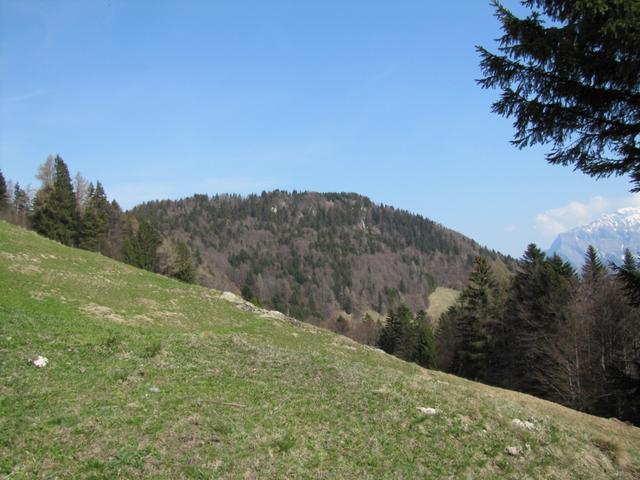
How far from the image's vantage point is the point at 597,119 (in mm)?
9047

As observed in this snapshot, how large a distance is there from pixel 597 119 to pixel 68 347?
44.8 feet

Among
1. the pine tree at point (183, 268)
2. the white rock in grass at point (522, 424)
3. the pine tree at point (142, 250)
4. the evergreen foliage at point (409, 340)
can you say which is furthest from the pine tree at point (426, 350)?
the white rock in grass at point (522, 424)

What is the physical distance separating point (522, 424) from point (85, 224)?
7276 cm

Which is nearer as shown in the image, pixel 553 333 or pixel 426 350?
pixel 553 333

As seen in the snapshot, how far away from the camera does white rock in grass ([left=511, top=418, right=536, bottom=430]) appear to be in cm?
1163

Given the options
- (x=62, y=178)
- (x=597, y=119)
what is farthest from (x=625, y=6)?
(x=62, y=178)

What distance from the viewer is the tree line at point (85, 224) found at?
2670 inches

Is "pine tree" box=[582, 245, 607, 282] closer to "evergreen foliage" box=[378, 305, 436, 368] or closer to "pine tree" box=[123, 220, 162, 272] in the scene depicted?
"evergreen foliage" box=[378, 305, 436, 368]

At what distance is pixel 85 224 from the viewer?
236ft

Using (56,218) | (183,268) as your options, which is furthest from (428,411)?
(183,268)

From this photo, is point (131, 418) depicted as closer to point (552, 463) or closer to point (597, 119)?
point (552, 463)

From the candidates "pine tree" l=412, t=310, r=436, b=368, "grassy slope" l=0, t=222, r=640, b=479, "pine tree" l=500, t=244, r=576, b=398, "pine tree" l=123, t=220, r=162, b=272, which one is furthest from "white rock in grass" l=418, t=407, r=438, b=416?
"pine tree" l=123, t=220, r=162, b=272

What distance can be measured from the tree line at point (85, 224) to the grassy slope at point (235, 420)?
58.4 meters

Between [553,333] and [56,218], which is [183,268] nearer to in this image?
[56,218]
